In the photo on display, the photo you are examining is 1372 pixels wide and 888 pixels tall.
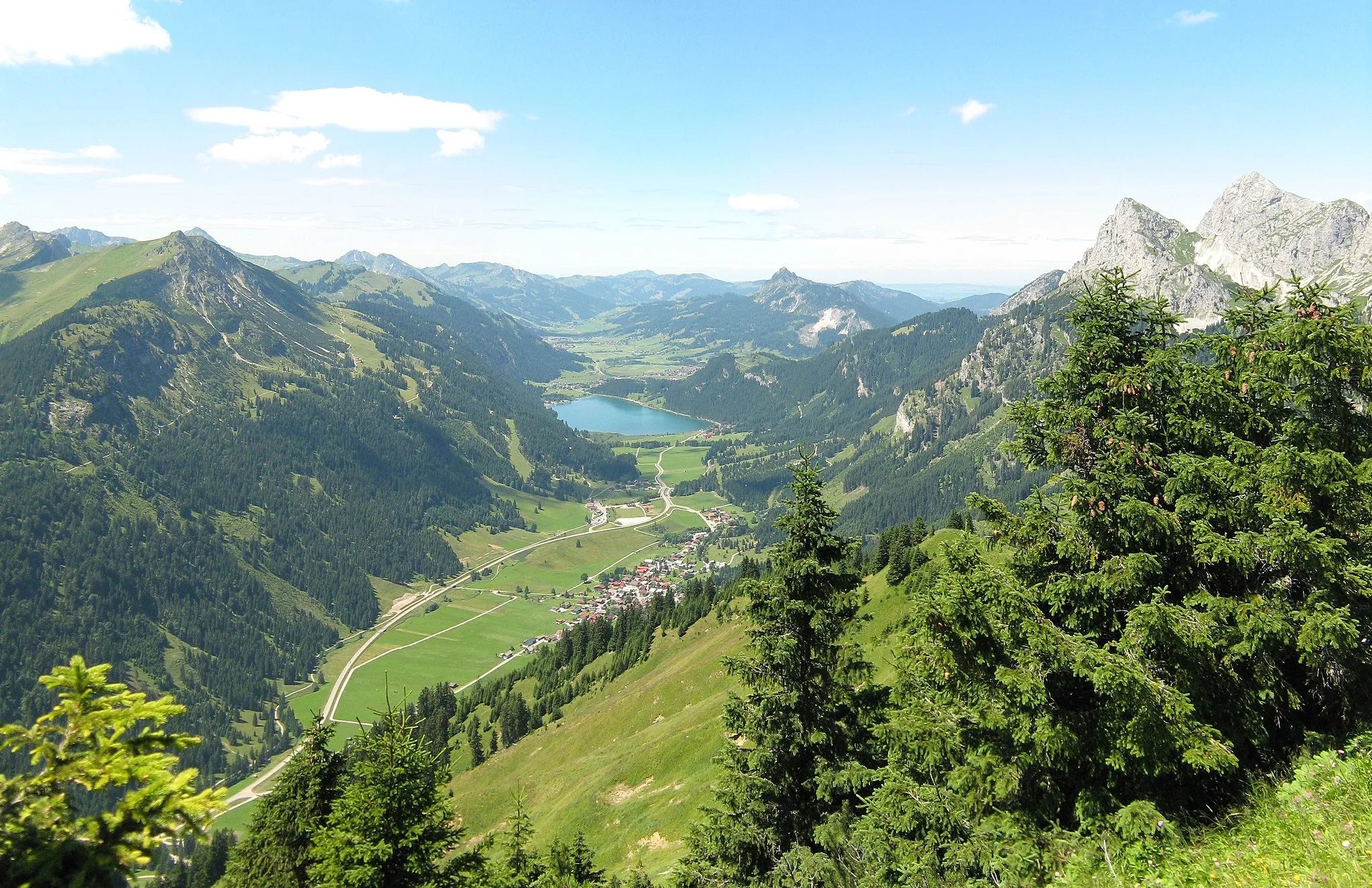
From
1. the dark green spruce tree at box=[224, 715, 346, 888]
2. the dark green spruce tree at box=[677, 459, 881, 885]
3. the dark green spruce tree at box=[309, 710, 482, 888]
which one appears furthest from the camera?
the dark green spruce tree at box=[224, 715, 346, 888]

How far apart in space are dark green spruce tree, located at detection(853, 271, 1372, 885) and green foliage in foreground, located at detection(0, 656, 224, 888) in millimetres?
14272

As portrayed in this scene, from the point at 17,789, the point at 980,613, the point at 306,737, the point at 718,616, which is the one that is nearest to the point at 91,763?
the point at 17,789

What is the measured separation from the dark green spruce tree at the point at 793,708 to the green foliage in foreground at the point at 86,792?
1477cm

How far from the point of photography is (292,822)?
27.0 meters

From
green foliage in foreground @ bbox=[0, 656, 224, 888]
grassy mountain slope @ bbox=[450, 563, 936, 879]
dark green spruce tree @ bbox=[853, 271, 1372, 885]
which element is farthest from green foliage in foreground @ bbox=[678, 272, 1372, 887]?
grassy mountain slope @ bbox=[450, 563, 936, 879]

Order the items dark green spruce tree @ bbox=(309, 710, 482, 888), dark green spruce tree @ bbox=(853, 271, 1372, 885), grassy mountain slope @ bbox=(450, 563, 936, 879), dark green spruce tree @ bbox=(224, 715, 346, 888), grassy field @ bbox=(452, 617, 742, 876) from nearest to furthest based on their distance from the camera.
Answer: dark green spruce tree @ bbox=(853, 271, 1372, 885)
dark green spruce tree @ bbox=(309, 710, 482, 888)
dark green spruce tree @ bbox=(224, 715, 346, 888)
grassy mountain slope @ bbox=(450, 563, 936, 879)
grassy field @ bbox=(452, 617, 742, 876)

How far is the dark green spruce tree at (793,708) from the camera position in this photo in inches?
824

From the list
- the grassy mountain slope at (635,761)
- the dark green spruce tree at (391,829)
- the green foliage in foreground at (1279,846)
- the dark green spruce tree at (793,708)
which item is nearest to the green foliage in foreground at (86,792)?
the dark green spruce tree at (391,829)

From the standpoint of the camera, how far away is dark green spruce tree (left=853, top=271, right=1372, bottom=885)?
13898 millimetres

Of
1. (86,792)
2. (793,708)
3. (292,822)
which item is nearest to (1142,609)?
(793,708)

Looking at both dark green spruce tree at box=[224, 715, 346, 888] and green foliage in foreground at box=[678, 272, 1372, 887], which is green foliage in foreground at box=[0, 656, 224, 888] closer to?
green foliage in foreground at box=[678, 272, 1372, 887]

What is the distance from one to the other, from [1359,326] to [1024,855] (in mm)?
15247

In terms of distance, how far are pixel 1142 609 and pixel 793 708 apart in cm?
1096

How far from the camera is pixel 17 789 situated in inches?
352
